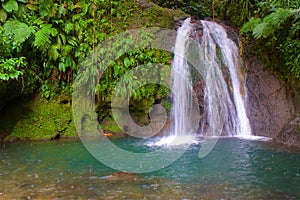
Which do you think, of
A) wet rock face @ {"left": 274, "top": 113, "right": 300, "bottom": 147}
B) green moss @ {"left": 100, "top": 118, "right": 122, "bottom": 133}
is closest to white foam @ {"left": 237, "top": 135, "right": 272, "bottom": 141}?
wet rock face @ {"left": 274, "top": 113, "right": 300, "bottom": 147}

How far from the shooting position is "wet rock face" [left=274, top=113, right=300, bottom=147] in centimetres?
659

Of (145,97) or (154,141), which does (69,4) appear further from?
(154,141)

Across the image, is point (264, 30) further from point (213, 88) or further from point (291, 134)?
point (291, 134)

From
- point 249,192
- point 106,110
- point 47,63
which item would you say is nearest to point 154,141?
point 106,110

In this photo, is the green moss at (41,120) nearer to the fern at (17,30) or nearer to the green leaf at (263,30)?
the fern at (17,30)

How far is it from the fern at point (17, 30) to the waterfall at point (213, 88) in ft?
11.8

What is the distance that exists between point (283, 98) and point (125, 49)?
13.4ft

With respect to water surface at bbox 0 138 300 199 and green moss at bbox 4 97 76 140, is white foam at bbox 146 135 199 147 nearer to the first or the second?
water surface at bbox 0 138 300 199

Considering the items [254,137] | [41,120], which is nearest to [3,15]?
[41,120]

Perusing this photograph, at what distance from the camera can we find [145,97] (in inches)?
325

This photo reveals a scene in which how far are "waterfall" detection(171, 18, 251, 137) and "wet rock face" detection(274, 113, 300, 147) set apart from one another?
1184mm

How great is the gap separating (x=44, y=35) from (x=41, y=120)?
213cm

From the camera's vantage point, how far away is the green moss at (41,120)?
791 cm

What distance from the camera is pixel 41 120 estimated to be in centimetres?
806
